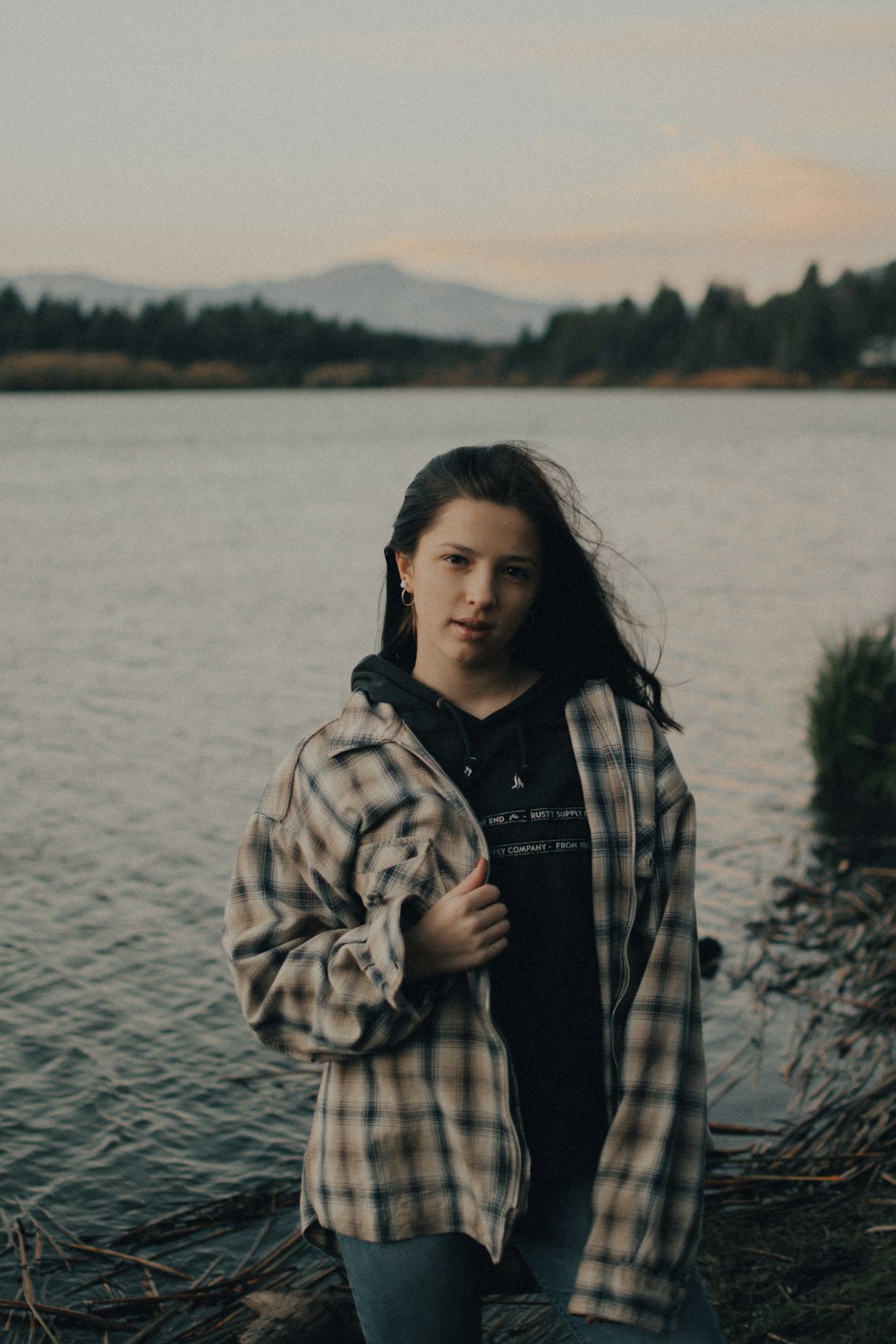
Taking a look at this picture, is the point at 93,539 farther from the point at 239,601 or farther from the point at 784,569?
the point at 784,569

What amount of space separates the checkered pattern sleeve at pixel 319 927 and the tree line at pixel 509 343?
11073 centimetres

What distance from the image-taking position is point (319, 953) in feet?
7.41

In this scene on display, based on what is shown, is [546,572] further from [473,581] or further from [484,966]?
[484,966]

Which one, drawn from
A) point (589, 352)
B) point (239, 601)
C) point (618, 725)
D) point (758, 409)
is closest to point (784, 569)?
point (239, 601)

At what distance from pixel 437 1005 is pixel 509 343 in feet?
533

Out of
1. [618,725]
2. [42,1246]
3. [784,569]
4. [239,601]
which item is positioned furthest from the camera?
[784,569]

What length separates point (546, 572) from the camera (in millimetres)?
2646

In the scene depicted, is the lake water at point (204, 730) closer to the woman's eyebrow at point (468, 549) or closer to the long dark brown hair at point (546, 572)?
the long dark brown hair at point (546, 572)

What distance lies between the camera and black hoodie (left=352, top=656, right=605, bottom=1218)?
2326 millimetres

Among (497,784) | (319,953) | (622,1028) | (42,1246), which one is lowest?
(42,1246)

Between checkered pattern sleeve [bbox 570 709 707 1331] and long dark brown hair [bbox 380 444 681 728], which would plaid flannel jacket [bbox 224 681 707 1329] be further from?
long dark brown hair [bbox 380 444 681 728]

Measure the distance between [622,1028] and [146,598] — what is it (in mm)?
18984

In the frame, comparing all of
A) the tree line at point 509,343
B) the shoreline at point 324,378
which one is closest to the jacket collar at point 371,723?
the tree line at point 509,343

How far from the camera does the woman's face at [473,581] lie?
2.46 meters
